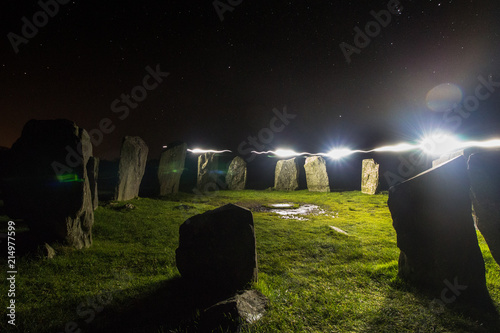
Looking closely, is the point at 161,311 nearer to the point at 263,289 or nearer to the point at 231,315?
the point at 231,315

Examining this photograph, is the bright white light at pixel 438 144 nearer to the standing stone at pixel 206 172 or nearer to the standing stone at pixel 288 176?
the standing stone at pixel 288 176

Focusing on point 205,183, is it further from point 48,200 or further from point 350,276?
point 350,276

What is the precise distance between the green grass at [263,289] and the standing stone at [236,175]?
1264 centimetres

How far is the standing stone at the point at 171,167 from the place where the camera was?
14023mm

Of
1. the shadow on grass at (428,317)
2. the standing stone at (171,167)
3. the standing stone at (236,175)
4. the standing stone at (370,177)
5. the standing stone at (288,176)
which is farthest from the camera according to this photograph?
the standing stone at (236,175)

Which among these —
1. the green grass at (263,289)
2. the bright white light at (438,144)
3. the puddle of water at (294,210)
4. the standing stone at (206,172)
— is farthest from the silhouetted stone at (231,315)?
the standing stone at (206,172)

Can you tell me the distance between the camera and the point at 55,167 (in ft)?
18.4

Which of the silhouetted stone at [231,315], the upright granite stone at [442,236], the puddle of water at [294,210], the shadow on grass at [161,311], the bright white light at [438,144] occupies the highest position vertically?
the bright white light at [438,144]

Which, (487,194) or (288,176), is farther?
(288,176)

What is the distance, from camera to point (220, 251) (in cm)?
404

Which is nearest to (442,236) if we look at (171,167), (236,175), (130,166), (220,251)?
(220,251)

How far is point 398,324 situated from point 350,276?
1472 mm

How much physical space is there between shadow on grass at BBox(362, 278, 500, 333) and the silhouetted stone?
142 centimetres

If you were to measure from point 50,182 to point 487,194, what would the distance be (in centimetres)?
872
